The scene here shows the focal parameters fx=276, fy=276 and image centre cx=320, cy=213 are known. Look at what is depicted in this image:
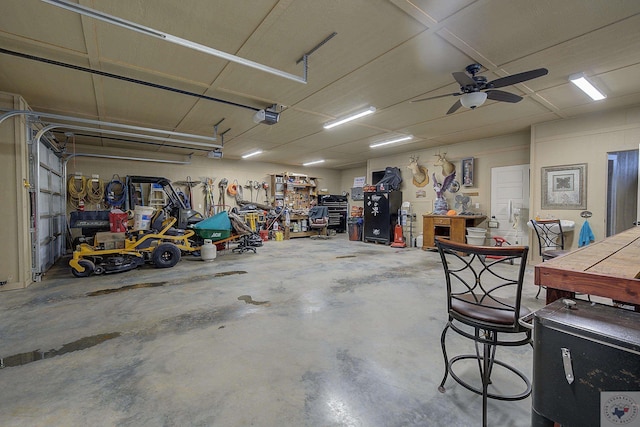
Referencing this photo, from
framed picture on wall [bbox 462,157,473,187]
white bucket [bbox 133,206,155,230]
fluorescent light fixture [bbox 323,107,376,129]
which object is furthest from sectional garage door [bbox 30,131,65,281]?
framed picture on wall [bbox 462,157,473,187]

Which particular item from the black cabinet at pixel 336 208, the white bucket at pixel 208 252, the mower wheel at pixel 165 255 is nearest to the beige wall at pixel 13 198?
the mower wheel at pixel 165 255

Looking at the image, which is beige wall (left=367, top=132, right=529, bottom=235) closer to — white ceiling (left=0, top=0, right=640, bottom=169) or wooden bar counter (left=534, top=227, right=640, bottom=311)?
white ceiling (left=0, top=0, right=640, bottom=169)

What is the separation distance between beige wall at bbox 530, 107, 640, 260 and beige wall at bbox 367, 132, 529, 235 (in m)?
0.73

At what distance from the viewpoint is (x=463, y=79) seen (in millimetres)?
3045

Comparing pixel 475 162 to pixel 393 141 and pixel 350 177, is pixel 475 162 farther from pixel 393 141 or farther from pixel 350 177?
pixel 350 177

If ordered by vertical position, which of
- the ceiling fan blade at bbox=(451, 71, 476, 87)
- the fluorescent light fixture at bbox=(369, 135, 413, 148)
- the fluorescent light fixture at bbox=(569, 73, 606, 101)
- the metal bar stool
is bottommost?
the metal bar stool

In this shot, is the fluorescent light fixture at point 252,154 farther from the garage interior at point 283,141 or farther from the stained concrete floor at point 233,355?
the stained concrete floor at point 233,355

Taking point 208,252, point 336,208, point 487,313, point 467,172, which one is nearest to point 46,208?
point 208,252

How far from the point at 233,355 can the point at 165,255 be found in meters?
3.83

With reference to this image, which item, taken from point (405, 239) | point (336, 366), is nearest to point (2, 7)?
point (336, 366)

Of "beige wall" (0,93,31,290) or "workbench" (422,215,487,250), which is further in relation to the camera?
"workbench" (422,215,487,250)

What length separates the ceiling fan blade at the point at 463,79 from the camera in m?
2.95

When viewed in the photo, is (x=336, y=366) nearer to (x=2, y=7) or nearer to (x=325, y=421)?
(x=325, y=421)

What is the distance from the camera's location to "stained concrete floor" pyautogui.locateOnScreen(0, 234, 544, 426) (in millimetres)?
1626
